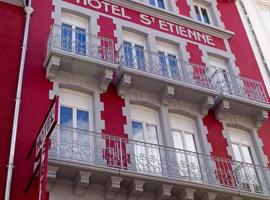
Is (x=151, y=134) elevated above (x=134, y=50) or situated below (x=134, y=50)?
below

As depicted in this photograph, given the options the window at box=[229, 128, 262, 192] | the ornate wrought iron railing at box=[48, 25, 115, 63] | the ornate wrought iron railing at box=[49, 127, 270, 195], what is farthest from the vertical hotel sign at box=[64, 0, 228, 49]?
the ornate wrought iron railing at box=[49, 127, 270, 195]

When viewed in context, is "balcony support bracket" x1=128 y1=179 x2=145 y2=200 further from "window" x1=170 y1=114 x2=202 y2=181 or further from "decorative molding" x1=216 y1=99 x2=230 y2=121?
"decorative molding" x1=216 y1=99 x2=230 y2=121

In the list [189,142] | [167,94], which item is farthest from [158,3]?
[189,142]

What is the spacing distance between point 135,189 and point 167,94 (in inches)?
174

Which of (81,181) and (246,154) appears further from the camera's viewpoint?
(246,154)

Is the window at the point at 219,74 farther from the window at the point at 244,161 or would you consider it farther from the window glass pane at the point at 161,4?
the window glass pane at the point at 161,4

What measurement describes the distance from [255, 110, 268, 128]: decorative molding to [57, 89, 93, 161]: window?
6.89 meters

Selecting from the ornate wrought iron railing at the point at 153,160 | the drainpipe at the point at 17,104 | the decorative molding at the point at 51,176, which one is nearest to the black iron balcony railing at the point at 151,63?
the drainpipe at the point at 17,104

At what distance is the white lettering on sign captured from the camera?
18.8 metres

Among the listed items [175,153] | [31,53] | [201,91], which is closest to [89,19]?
[31,53]

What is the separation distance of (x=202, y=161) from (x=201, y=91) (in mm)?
2731

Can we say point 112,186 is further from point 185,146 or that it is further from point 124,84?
point 185,146

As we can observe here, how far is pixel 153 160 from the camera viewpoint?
48.2 feet

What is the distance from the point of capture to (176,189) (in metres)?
13.9
